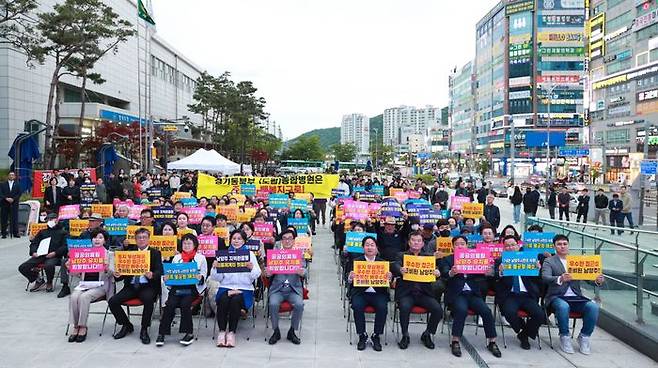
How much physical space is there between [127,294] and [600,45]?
2712 inches

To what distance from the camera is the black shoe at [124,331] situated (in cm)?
680

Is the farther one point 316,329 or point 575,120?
point 575,120

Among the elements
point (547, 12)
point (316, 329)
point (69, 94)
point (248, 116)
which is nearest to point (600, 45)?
point (547, 12)

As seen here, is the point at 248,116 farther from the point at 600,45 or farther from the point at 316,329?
the point at 316,329

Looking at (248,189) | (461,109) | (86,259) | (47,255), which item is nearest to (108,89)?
(248,189)

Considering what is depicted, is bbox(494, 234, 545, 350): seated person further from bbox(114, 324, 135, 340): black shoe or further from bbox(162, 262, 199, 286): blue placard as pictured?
bbox(114, 324, 135, 340): black shoe

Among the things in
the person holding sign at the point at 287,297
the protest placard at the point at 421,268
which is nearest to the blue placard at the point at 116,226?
the person holding sign at the point at 287,297

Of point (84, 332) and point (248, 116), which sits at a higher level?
point (248, 116)

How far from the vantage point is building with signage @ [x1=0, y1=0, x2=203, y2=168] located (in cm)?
3272

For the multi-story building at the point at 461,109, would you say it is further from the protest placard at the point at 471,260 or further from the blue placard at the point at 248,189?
the protest placard at the point at 471,260

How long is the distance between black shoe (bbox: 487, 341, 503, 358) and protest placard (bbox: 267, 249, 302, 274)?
8.58ft

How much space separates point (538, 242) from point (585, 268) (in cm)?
126

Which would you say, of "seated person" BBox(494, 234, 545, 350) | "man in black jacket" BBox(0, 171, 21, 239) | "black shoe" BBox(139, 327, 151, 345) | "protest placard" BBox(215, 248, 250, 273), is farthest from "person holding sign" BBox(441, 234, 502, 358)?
"man in black jacket" BBox(0, 171, 21, 239)

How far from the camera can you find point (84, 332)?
22.0 ft
